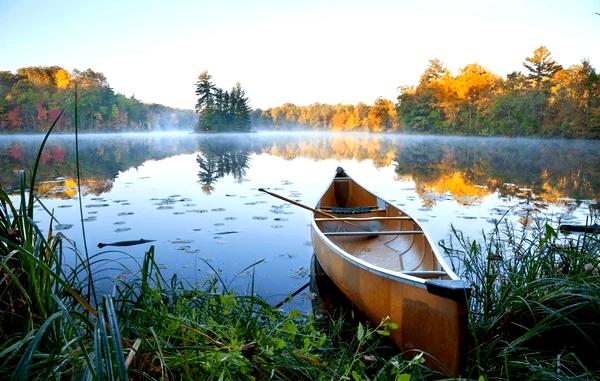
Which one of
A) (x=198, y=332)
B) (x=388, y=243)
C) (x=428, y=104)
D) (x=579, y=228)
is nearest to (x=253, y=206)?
(x=388, y=243)

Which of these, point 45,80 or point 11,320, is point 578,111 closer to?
point 11,320

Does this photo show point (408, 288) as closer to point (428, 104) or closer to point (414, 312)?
point (414, 312)

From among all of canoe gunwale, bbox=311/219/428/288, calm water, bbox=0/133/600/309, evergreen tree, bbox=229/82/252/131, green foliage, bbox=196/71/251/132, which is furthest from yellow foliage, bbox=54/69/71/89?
canoe gunwale, bbox=311/219/428/288

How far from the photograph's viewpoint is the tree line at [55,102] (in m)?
59.8

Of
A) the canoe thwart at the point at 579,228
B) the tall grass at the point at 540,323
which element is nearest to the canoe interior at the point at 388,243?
the tall grass at the point at 540,323

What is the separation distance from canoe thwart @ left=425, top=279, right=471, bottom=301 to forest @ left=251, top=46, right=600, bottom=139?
137 ft

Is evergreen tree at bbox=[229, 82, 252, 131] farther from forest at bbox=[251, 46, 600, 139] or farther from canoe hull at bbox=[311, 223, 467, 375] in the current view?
canoe hull at bbox=[311, 223, 467, 375]

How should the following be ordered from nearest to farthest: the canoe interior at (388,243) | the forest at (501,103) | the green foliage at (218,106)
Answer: the canoe interior at (388,243) → the forest at (501,103) → the green foliage at (218,106)

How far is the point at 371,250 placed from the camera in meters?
4.65

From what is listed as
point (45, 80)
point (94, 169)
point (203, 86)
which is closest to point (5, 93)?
point (45, 80)

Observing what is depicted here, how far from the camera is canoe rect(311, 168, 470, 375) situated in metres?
2.26

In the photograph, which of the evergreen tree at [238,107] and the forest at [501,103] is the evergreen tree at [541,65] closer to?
the forest at [501,103]

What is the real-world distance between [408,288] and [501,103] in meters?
48.6

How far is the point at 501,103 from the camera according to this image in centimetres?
4441
